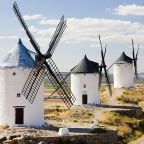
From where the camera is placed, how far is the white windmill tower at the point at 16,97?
32406 mm

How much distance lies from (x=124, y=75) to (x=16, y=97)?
3760 cm

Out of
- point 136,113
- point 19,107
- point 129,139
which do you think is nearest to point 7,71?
point 19,107

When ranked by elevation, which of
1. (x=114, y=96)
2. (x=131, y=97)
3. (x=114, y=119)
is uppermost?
(x=114, y=96)

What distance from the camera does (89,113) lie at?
42.3m

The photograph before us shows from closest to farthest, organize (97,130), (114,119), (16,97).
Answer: (97,130) < (16,97) < (114,119)

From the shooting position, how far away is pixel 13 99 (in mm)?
32469

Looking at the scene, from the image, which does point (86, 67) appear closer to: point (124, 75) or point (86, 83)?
point (86, 83)

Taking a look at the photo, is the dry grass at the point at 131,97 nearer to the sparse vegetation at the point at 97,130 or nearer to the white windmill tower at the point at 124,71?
the white windmill tower at the point at 124,71

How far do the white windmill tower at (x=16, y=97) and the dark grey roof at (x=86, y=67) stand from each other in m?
16.4

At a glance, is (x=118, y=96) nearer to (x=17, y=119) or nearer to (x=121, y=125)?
(x=121, y=125)

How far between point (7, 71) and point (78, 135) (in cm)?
841

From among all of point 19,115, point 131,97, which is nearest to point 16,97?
point 19,115

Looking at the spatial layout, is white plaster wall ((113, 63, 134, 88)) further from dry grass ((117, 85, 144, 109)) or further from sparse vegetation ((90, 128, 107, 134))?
sparse vegetation ((90, 128, 107, 134))

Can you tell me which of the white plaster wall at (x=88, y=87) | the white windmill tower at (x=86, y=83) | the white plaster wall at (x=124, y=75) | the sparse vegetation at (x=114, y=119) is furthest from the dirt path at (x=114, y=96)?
the sparse vegetation at (x=114, y=119)
